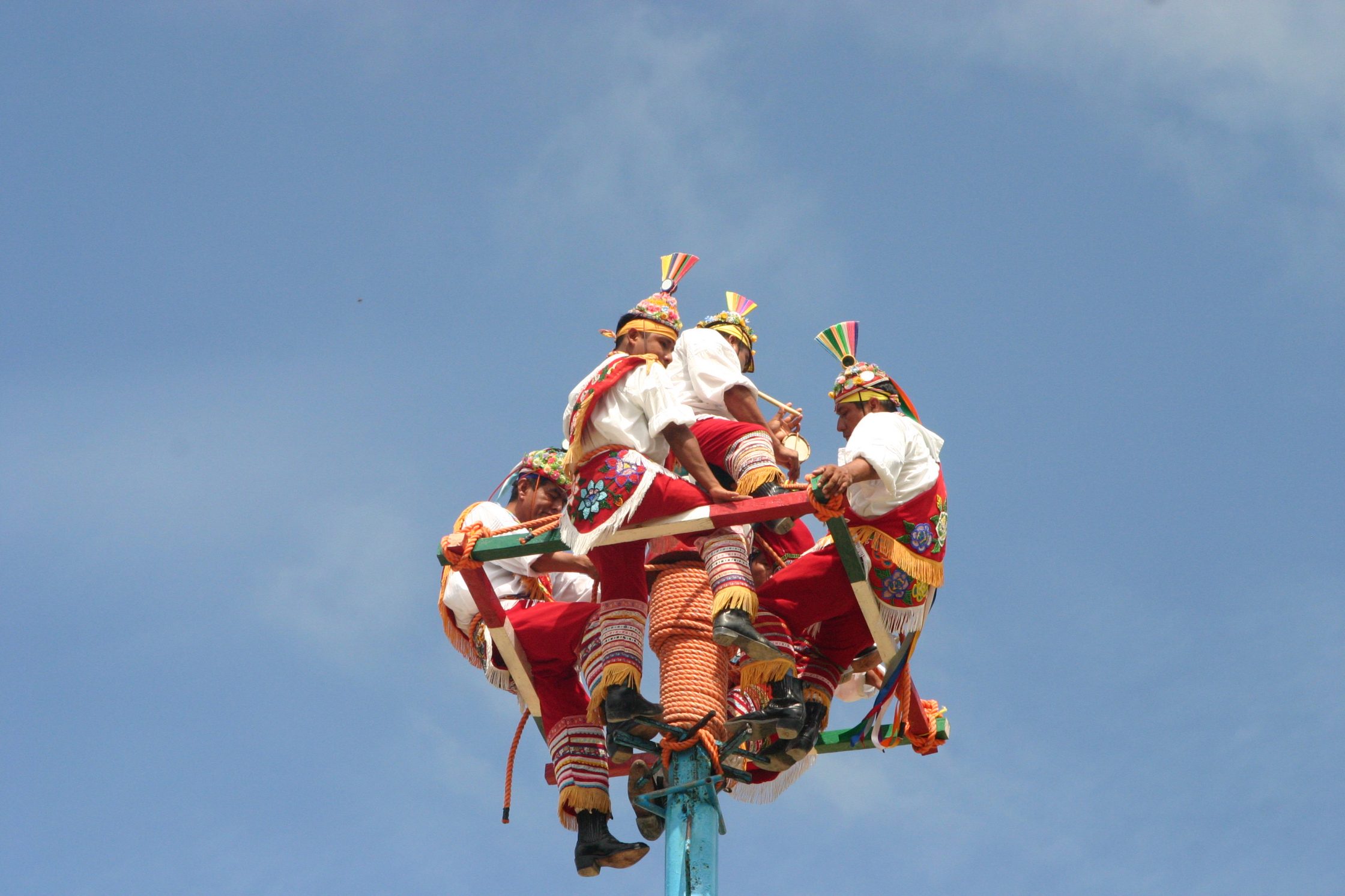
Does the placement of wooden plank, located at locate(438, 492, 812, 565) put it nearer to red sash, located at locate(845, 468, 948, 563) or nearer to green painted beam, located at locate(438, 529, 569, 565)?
green painted beam, located at locate(438, 529, 569, 565)

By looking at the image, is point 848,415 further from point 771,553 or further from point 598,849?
point 598,849

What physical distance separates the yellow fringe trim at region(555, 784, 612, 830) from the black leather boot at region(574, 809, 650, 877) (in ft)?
0.10

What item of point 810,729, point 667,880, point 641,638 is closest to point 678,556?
point 641,638

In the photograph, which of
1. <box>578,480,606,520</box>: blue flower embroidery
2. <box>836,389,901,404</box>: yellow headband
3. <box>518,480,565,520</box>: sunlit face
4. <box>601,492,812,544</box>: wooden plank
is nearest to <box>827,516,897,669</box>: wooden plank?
<box>601,492,812,544</box>: wooden plank

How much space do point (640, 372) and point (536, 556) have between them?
1.54m

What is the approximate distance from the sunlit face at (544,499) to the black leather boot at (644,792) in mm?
1920

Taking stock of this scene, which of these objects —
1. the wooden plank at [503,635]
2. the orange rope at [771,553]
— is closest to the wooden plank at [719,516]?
the wooden plank at [503,635]

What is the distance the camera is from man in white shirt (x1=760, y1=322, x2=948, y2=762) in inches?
384

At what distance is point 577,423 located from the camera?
9.91 metres

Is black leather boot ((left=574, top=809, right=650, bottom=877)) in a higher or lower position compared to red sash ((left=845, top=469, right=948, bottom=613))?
lower

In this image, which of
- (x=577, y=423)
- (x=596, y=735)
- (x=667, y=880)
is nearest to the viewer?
(x=667, y=880)

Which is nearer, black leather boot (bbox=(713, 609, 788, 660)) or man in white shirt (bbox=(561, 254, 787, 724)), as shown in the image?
black leather boot (bbox=(713, 609, 788, 660))

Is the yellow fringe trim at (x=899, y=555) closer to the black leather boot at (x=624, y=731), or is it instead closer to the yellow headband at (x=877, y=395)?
the yellow headband at (x=877, y=395)

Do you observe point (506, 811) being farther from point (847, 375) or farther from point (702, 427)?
point (847, 375)
